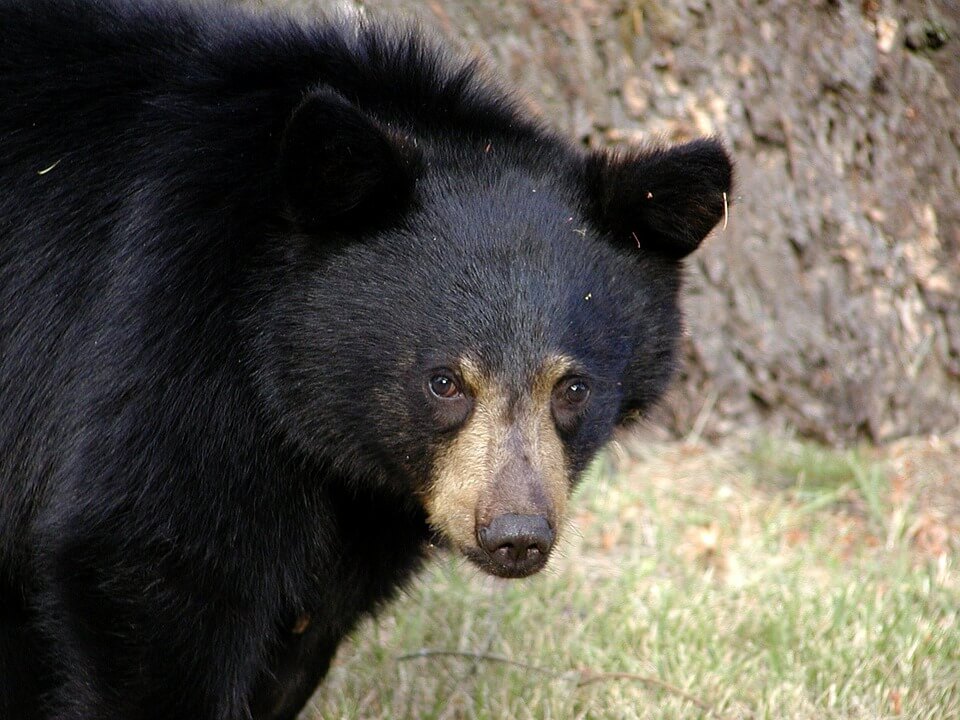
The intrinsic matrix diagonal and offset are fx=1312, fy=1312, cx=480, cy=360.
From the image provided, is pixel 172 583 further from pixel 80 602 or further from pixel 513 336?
pixel 513 336

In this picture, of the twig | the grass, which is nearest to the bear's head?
the grass

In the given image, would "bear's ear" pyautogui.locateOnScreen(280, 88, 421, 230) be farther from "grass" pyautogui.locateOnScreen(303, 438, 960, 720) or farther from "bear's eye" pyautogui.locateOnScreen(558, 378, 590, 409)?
"grass" pyautogui.locateOnScreen(303, 438, 960, 720)

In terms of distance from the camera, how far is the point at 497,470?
3.73 meters

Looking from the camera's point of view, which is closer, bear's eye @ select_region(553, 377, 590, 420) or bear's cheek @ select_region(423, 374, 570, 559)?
bear's cheek @ select_region(423, 374, 570, 559)

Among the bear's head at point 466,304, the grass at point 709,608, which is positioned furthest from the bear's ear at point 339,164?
the grass at point 709,608

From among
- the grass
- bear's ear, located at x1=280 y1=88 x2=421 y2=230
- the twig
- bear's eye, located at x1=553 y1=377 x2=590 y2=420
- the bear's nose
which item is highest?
bear's ear, located at x1=280 y1=88 x2=421 y2=230

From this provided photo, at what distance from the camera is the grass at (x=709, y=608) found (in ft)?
16.2

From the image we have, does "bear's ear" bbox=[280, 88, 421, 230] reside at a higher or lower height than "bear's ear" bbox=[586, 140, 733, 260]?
higher

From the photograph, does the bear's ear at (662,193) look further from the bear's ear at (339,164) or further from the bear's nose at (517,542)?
the bear's nose at (517,542)

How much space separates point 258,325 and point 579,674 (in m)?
2.08

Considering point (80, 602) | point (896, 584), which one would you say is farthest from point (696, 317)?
point (80, 602)

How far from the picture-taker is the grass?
4949 millimetres

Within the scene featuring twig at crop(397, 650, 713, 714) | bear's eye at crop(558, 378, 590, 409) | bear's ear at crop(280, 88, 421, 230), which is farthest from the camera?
twig at crop(397, 650, 713, 714)

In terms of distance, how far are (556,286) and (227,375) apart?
1.00 m
